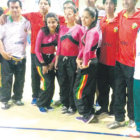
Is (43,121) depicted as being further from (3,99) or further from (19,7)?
(19,7)

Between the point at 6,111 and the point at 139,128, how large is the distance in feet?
5.53

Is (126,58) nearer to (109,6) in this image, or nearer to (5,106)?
(109,6)

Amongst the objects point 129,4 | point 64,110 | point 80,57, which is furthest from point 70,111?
point 129,4

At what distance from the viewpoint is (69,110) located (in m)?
2.96

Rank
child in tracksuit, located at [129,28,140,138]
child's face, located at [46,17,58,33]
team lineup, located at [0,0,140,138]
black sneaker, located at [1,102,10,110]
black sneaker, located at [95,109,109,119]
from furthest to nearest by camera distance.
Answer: black sneaker, located at [1,102,10,110]
black sneaker, located at [95,109,109,119]
child's face, located at [46,17,58,33]
team lineup, located at [0,0,140,138]
child in tracksuit, located at [129,28,140,138]

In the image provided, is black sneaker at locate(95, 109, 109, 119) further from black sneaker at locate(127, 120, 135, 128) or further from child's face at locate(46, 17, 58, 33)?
child's face at locate(46, 17, 58, 33)

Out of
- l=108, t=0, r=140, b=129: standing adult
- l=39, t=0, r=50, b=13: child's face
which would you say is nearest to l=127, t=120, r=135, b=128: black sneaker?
l=108, t=0, r=140, b=129: standing adult

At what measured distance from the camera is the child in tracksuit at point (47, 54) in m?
2.80

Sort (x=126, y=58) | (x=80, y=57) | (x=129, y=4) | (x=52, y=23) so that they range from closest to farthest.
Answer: (x=129, y=4), (x=126, y=58), (x=80, y=57), (x=52, y=23)

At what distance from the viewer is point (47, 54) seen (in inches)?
114

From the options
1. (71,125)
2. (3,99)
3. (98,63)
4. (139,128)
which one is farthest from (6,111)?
(139,128)

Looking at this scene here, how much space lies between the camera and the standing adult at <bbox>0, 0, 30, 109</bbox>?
2.97 meters

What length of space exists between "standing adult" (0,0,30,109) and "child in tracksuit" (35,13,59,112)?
1.10 feet

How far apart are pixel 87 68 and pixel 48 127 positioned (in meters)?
0.80
